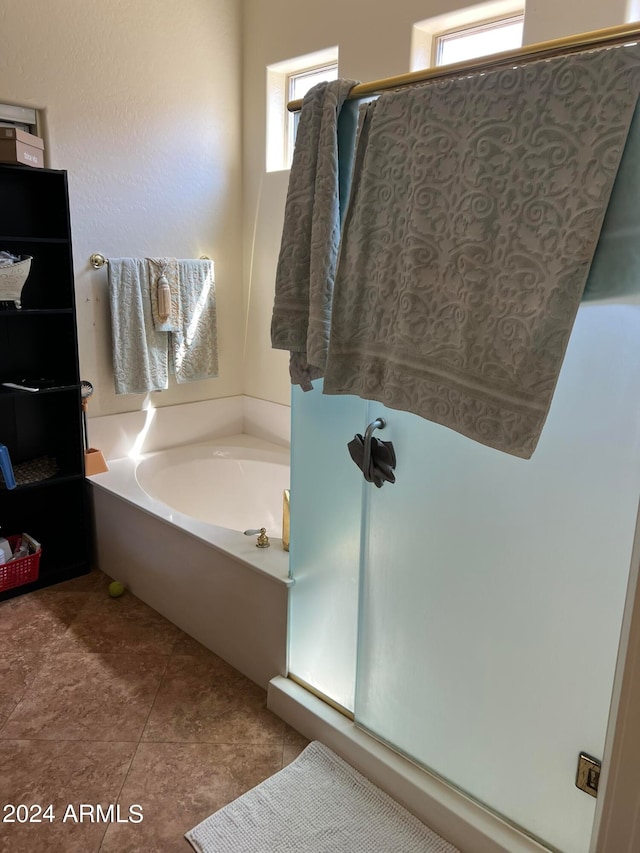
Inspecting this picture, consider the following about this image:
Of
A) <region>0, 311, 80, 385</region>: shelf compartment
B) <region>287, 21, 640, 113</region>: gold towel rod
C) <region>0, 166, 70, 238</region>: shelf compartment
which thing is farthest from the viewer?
<region>0, 311, 80, 385</region>: shelf compartment

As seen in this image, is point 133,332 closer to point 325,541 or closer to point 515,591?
point 325,541

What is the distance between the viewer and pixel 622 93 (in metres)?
0.96

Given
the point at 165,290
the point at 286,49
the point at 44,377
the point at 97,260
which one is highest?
the point at 286,49

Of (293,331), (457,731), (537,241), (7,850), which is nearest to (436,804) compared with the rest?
(457,731)

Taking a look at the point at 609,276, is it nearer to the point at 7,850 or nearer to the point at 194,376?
the point at 7,850

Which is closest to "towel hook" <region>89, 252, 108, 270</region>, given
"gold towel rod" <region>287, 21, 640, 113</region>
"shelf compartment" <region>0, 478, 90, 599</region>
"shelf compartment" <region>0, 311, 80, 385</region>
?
"shelf compartment" <region>0, 311, 80, 385</region>

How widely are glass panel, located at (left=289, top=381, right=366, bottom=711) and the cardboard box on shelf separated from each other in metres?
1.43

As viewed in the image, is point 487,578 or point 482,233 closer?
point 482,233

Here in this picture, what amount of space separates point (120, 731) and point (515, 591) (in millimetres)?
1267

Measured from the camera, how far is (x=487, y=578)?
4.62 ft

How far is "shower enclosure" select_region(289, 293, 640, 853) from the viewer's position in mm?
1199

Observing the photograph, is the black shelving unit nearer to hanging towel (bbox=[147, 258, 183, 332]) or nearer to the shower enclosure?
hanging towel (bbox=[147, 258, 183, 332])

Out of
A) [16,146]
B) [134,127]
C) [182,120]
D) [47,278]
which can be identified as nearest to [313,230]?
[16,146]

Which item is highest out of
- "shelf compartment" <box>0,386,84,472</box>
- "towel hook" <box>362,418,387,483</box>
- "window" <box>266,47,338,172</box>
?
"window" <box>266,47,338,172</box>
